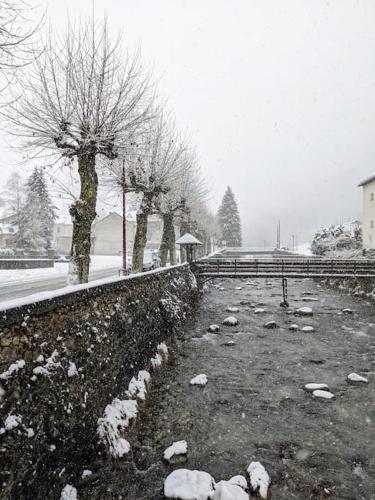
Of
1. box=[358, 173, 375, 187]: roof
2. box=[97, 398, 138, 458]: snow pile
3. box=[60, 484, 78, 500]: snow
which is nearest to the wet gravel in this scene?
box=[97, 398, 138, 458]: snow pile

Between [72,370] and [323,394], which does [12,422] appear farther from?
[323,394]

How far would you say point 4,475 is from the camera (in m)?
2.95

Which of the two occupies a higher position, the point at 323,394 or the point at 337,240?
the point at 337,240

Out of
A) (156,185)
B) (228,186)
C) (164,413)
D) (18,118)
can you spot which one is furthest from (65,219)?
(164,413)

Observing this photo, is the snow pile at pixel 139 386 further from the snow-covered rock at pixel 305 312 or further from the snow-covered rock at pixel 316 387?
the snow-covered rock at pixel 305 312

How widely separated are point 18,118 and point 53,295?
7.78 meters

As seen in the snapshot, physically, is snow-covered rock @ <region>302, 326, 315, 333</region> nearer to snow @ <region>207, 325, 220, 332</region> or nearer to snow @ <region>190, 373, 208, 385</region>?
snow @ <region>207, 325, 220, 332</region>

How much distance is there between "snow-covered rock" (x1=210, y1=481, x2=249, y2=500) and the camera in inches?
152

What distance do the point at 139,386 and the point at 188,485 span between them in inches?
106

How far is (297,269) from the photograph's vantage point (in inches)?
→ 696

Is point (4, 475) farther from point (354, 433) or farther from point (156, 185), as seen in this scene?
point (156, 185)

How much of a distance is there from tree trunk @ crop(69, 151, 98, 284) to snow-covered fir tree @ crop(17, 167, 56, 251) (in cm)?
2854

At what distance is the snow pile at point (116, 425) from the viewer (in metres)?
4.80

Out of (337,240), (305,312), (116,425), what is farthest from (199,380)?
(337,240)
